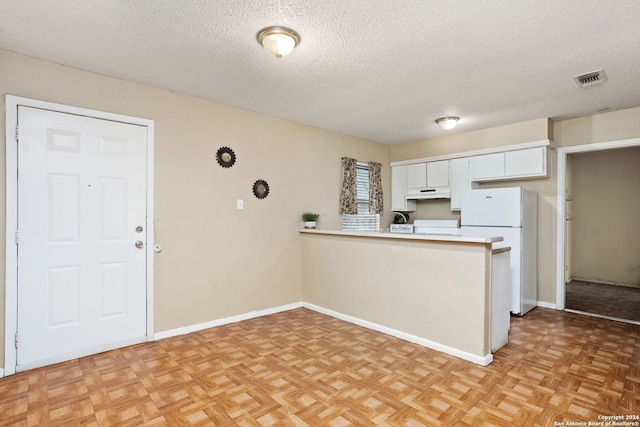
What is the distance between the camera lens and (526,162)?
413 cm

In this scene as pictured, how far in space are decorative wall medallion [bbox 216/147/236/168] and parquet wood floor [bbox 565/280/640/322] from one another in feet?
15.4

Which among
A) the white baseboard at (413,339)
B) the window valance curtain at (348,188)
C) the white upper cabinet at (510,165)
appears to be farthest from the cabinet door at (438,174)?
the white baseboard at (413,339)

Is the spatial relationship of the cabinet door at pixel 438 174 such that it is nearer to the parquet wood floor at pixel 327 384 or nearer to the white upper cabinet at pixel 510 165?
the white upper cabinet at pixel 510 165

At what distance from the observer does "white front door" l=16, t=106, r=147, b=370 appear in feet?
8.38

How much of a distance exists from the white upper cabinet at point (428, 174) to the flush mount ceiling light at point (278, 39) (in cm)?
344

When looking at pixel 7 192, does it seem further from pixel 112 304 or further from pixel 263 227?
pixel 263 227

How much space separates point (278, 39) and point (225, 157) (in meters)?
1.75

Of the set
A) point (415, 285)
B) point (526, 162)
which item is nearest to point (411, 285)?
point (415, 285)

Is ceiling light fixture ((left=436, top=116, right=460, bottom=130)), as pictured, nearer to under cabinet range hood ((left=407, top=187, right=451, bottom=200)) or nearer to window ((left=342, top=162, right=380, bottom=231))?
under cabinet range hood ((left=407, top=187, right=451, bottom=200))

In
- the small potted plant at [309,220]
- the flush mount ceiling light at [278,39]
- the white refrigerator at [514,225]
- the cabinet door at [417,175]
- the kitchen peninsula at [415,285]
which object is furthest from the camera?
the cabinet door at [417,175]

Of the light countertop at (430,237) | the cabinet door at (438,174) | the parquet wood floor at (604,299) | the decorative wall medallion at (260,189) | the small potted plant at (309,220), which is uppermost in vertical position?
the cabinet door at (438,174)

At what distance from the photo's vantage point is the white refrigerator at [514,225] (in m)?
3.86

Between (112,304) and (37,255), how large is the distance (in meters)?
0.70

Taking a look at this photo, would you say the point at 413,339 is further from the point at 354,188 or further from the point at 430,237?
the point at 354,188
